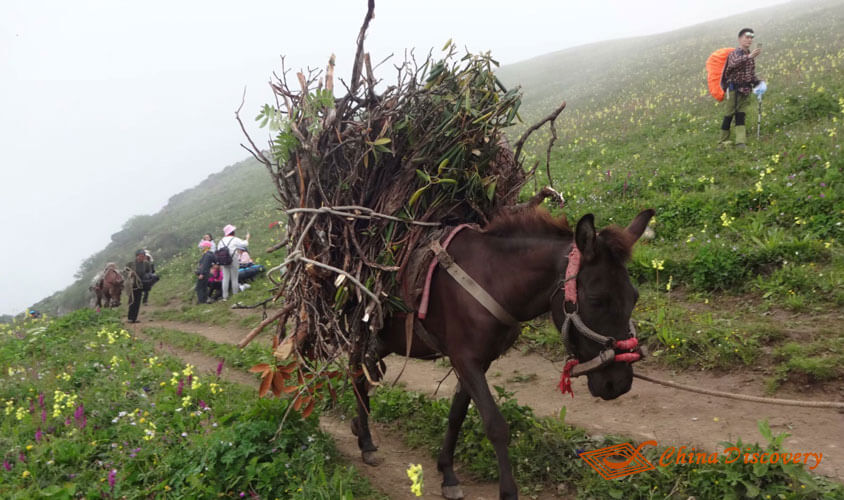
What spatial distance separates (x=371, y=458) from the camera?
5.09m

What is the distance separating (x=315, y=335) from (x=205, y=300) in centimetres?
1175

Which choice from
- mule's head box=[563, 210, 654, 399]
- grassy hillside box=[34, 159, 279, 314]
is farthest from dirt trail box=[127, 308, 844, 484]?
grassy hillside box=[34, 159, 279, 314]

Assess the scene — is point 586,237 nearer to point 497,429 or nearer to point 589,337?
point 589,337

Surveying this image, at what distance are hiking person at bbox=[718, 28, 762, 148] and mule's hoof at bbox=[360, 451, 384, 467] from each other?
1021 centimetres

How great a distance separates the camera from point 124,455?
4.84 metres

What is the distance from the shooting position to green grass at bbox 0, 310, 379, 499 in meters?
4.21

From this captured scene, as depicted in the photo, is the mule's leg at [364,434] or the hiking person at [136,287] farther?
the hiking person at [136,287]

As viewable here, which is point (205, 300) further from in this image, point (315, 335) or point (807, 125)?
point (807, 125)

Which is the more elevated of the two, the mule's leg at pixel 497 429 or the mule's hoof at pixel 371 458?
the mule's leg at pixel 497 429

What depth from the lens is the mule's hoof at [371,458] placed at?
5059 millimetres

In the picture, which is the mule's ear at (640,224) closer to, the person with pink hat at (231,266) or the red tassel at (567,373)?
the red tassel at (567,373)

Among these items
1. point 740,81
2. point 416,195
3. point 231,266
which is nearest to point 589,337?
point 416,195

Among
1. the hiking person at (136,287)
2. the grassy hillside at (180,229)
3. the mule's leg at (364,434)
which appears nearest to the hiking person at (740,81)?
the mule's leg at (364,434)

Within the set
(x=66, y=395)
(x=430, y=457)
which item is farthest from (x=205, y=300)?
(x=430, y=457)
